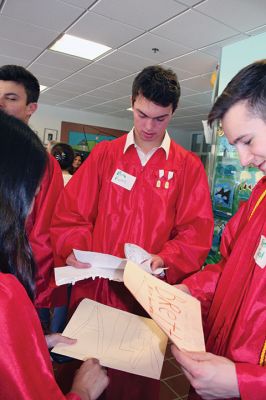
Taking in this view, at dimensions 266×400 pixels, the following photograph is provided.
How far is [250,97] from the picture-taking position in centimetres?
86

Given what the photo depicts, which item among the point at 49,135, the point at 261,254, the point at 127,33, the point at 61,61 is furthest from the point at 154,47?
the point at 49,135

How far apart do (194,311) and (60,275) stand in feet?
1.78

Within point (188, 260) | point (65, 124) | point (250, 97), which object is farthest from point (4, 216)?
point (65, 124)

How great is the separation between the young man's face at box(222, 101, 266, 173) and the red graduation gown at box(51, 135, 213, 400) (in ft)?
2.13

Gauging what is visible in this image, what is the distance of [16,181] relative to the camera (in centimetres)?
78

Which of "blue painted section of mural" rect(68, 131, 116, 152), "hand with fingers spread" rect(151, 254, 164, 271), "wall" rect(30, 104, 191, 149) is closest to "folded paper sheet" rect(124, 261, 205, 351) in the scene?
"hand with fingers spread" rect(151, 254, 164, 271)

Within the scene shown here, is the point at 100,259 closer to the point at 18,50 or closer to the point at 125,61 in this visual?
the point at 125,61

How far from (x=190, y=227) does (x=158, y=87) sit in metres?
0.68

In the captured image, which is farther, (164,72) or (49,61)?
(49,61)

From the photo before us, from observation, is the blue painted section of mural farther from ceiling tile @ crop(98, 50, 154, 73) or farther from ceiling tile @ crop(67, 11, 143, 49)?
ceiling tile @ crop(67, 11, 143, 49)

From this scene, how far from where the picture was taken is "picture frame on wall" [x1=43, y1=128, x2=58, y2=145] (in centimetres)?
876

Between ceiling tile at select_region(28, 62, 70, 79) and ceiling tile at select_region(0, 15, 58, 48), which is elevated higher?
ceiling tile at select_region(28, 62, 70, 79)

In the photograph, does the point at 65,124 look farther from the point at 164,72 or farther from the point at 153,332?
the point at 153,332

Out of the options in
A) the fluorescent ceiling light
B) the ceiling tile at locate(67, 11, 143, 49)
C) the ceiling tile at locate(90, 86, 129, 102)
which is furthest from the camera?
the ceiling tile at locate(90, 86, 129, 102)
